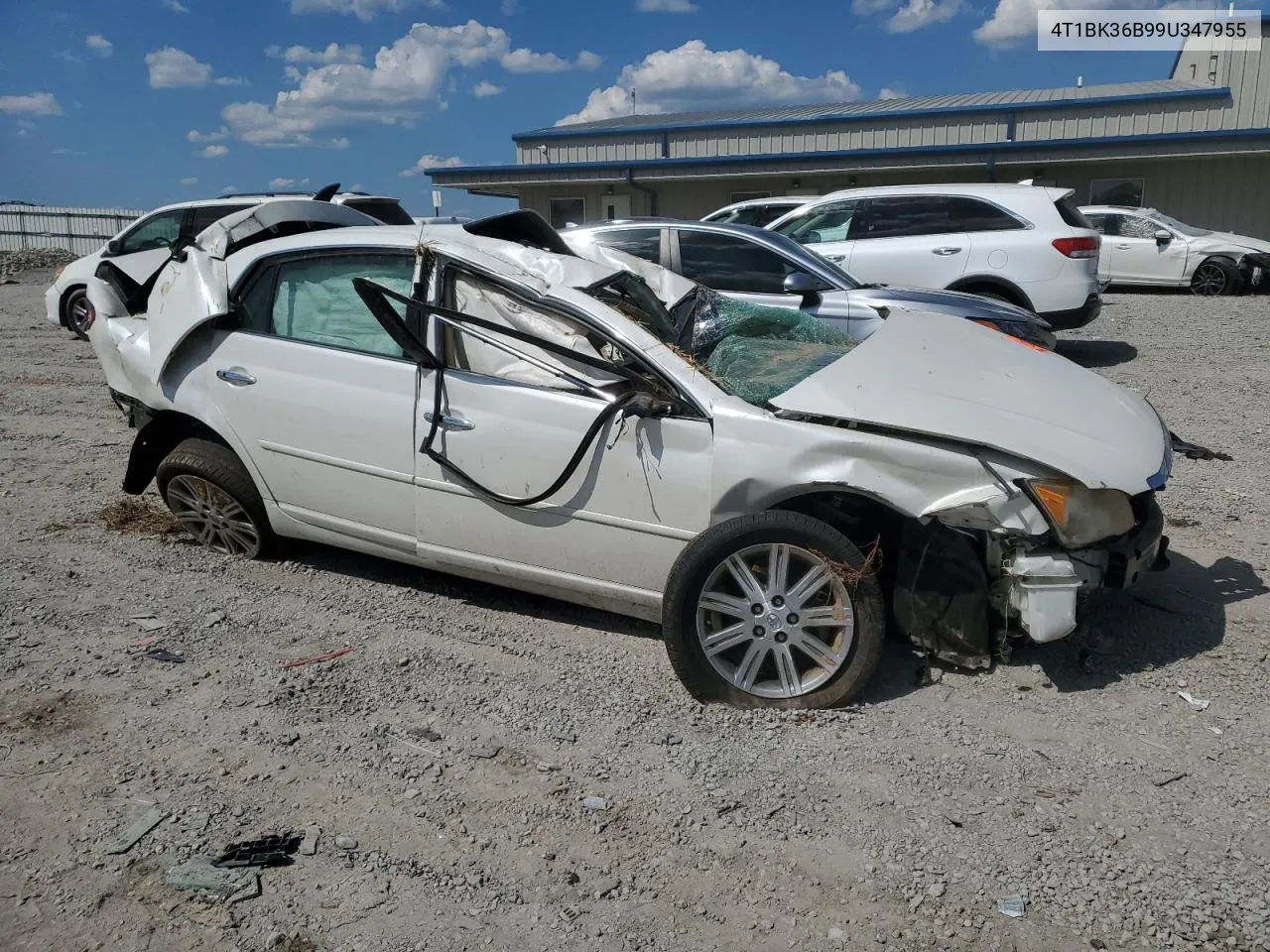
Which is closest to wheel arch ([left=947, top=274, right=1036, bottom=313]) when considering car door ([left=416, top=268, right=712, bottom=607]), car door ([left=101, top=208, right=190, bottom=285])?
car door ([left=416, top=268, right=712, bottom=607])

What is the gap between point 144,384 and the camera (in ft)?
17.2

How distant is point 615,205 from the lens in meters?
27.1

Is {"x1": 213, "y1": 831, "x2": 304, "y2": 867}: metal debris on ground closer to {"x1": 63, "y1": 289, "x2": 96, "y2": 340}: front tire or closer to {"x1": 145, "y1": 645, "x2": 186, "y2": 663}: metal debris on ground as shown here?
{"x1": 145, "y1": 645, "x2": 186, "y2": 663}: metal debris on ground

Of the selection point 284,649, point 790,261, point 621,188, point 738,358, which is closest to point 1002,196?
point 790,261

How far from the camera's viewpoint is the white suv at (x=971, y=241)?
35.7ft

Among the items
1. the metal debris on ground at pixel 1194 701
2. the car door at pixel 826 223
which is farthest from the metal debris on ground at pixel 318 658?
the car door at pixel 826 223

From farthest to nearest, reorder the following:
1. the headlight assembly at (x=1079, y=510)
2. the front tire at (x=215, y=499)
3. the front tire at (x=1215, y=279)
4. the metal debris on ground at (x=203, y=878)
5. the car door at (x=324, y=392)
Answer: the front tire at (x=1215, y=279), the front tire at (x=215, y=499), the car door at (x=324, y=392), the headlight assembly at (x=1079, y=510), the metal debris on ground at (x=203, y=878)

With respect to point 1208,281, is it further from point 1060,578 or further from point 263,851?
point 263,851

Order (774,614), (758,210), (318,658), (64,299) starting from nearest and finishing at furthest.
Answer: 1. (774,614)
2. (318,658)
3. (64,299)
4. (758,210)

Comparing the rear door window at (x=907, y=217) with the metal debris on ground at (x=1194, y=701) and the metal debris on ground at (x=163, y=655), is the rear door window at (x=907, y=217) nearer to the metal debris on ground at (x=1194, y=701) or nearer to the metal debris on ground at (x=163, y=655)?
the metal debris on ground at (x=1194, y=701)

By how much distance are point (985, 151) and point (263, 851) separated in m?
22.0

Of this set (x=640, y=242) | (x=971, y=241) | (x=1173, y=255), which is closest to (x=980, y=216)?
(x=971, y=241)

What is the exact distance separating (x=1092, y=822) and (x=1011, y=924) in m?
0.58

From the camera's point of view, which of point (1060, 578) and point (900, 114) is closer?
point (1060, 578)
